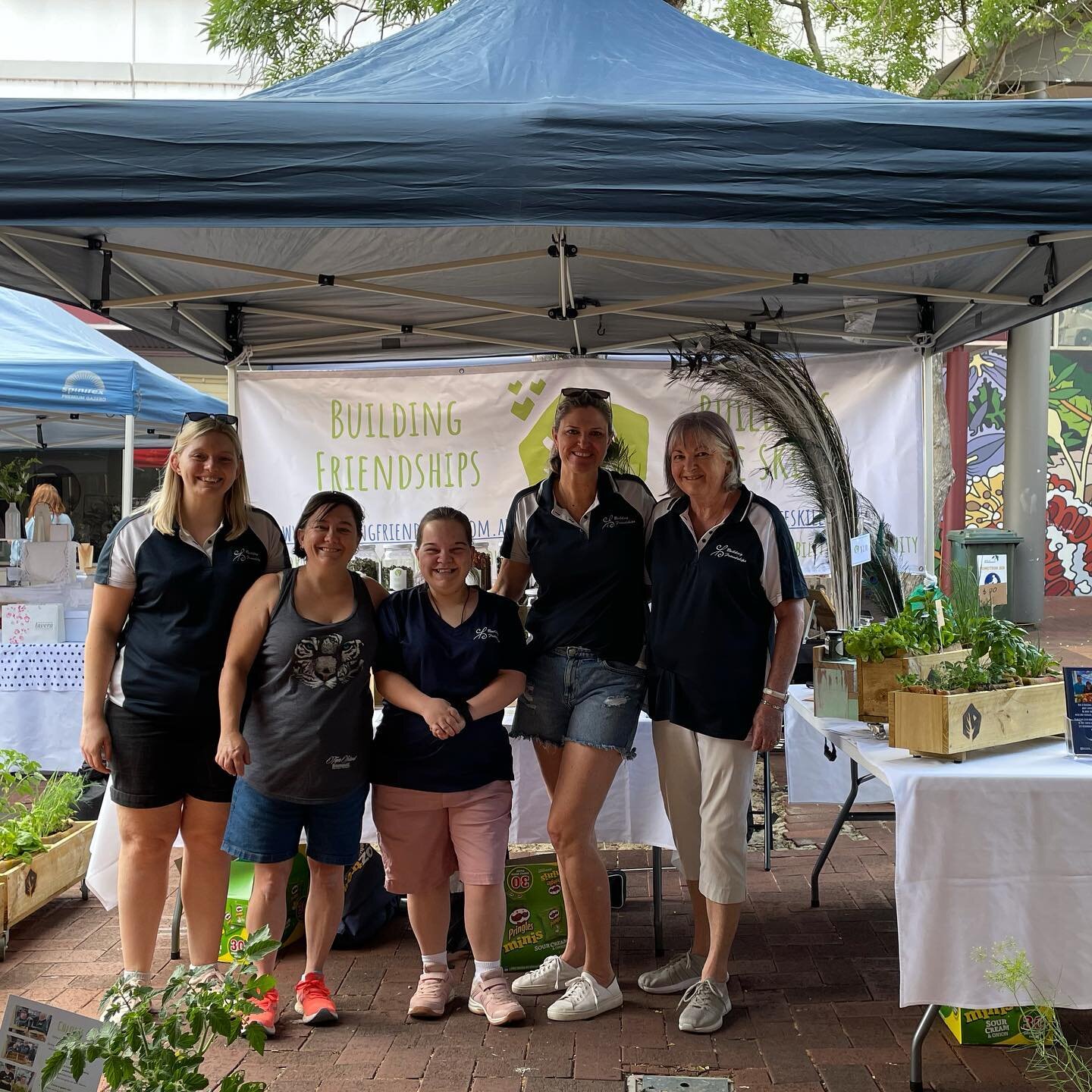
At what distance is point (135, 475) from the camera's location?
16922 millimetres

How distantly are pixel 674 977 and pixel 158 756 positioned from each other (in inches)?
64.3

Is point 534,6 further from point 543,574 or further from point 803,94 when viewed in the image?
point 543,574

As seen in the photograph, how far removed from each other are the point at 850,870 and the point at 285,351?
11.2 ft

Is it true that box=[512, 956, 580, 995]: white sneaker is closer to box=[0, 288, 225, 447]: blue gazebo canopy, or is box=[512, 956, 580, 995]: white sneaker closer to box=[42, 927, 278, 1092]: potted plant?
box=[42, 927, 278, 1092]: potted plant

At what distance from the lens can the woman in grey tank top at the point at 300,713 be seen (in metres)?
2.86

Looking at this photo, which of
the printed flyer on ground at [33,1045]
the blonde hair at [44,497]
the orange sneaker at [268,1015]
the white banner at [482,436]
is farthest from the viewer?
the blonde hair at [44,497]

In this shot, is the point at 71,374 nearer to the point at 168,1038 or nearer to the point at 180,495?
the point at 180,495

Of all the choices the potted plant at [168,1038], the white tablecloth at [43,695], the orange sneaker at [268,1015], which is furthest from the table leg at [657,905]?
the white tablecloth at [43,695]

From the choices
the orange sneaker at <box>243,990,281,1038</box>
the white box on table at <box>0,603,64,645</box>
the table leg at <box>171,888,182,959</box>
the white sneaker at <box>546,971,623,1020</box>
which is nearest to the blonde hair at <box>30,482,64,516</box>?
the white box on table at <box>0,603,64,645</box>

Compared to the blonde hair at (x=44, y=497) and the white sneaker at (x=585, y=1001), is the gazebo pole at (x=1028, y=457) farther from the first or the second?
the blonde hair at (x=44, y=497)

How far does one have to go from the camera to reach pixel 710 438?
9.90 ft

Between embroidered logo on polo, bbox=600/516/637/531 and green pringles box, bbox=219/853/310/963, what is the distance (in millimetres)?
1444

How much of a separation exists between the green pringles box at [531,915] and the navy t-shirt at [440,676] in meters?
0.58

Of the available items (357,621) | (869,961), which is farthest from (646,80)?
(869,961)
